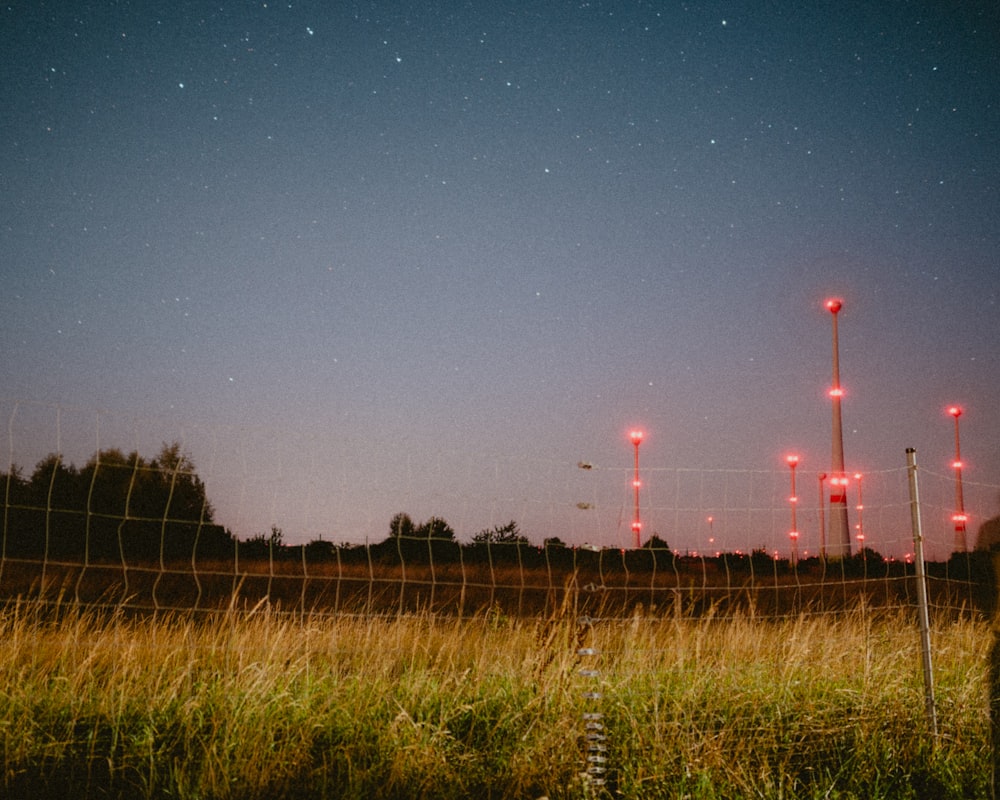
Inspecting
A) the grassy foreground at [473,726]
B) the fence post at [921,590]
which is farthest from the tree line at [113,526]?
the fence post at [921,590]

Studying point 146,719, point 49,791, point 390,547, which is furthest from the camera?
point 390,547

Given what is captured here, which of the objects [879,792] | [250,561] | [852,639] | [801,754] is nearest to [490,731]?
[801,754]

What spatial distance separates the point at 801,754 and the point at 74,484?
26582 mm

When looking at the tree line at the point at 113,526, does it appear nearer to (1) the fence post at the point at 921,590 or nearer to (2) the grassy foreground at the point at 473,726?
(2) the grassy foreground at the point at 473,726

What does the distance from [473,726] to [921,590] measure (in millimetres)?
3069

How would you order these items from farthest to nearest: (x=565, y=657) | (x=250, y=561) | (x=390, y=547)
A: (x=390, y=547) < (x=250, y=561) < (x=565, y=657)

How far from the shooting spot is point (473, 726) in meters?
4.26

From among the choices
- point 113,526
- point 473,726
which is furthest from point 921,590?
point 113,526

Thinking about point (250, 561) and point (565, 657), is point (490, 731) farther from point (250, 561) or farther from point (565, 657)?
point (250, 561)

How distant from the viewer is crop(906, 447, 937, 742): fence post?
4438mm

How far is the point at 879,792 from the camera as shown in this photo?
3.79 m

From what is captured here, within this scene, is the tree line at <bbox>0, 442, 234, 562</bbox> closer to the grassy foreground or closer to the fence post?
the grassy foreground

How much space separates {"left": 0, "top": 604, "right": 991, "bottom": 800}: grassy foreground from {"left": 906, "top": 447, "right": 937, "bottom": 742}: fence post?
6.2 inches

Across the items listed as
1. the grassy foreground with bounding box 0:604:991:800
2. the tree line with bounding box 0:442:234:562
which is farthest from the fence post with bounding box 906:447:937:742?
the tree line with bounding box 0:442:234:562
